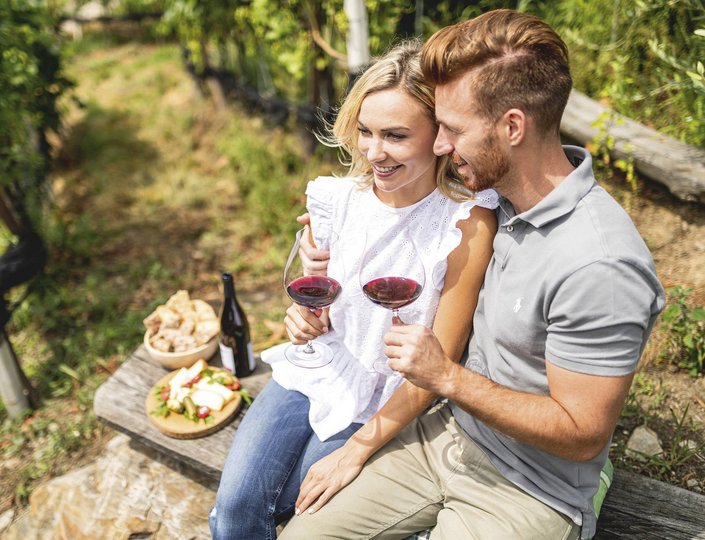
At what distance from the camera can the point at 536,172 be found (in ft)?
6.21

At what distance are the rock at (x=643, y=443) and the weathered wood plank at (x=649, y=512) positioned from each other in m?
0.31

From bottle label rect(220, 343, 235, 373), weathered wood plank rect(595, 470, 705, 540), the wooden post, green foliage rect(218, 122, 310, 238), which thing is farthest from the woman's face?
green foliage rect(218, 122, 310, 238)

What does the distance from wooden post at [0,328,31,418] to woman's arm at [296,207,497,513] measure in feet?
8.45

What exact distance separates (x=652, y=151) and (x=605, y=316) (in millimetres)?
2298

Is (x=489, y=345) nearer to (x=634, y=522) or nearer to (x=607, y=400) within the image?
(x=607, y=400)

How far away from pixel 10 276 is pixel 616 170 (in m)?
4.20

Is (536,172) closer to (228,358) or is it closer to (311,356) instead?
(311,356)

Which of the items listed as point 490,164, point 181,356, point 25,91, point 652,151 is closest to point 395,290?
point 490,164

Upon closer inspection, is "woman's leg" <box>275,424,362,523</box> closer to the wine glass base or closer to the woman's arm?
the woman's arm

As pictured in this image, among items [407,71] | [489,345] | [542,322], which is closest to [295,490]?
[489,345]

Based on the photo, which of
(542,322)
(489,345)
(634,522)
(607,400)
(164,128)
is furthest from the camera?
(164,128)

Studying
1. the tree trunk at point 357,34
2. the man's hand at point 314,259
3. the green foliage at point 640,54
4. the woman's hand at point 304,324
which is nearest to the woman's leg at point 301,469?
the woman's hand at point 304,324

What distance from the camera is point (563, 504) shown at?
6.34 feet

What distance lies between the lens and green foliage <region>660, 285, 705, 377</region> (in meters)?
2.94
